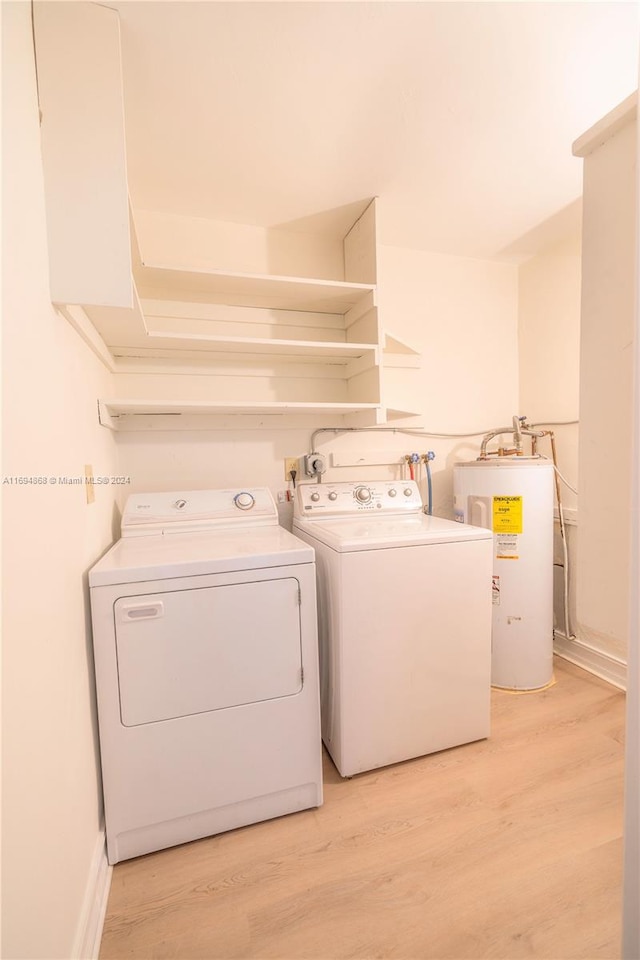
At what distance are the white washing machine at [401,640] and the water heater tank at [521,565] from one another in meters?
0.47

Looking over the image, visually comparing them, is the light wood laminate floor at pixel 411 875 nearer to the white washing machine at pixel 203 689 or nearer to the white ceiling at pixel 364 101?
the white washing machine at pixel 203 689

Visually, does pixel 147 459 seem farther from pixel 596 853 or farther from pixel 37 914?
pixel 596 853

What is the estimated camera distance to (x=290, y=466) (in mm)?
2219

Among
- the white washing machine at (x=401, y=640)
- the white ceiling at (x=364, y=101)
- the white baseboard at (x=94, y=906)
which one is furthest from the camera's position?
the white washing machine at (x=401, y=640)

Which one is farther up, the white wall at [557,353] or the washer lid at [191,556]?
the white wall at [557,353]

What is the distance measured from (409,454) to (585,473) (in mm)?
1766

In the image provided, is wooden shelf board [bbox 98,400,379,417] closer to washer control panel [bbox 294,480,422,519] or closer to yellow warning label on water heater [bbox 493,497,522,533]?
washer control panel [bbox 294,480,422,519]

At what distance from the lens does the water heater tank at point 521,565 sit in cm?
202

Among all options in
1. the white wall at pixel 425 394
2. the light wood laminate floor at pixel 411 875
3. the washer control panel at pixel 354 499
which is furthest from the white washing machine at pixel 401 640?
the white wall at pixel 425 394

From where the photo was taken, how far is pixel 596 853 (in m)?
1.21

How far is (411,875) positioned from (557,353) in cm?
247

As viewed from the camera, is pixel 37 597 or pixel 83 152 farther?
pixel 83 152

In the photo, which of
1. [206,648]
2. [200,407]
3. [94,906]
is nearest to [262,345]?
[200,407]

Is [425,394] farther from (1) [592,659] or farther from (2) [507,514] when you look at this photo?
(1) [592,659]
